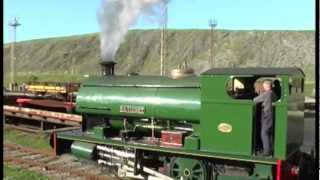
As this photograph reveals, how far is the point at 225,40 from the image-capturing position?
11112 centimetres

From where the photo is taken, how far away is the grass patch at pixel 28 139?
17.6 meters

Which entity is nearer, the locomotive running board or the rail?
the locomotive running board

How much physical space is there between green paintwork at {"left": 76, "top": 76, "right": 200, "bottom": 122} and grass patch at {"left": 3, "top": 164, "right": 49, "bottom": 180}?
1886mm

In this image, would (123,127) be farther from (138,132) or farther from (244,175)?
(244,175)

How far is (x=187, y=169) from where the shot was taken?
10805 millimetres

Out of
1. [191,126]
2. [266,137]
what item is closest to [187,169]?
[191,126]

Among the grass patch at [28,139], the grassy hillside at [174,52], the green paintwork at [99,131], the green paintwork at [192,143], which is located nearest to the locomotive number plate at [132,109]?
the green paintwork at [99,131]

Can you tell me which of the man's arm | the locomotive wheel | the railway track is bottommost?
the railway track

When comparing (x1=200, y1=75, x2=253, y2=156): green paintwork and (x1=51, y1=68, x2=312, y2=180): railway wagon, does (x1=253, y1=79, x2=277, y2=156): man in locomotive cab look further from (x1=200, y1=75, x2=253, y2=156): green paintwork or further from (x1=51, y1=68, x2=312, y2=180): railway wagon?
(x1=200, y1=75, x2=253, y2=156): green paintwork

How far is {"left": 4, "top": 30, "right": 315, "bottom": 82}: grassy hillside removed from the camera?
3853 inches

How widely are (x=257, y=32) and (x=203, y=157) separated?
104 meters

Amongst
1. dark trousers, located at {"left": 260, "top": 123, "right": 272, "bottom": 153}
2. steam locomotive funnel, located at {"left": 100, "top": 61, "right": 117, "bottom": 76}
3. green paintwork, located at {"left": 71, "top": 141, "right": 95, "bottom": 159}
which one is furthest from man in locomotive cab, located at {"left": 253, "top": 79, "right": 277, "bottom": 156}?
steam locomotive funnel, located at {"left": 100, "top": 61, "right": 117, "bottom": 76}

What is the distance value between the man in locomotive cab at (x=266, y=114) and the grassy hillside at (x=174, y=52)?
269 feet

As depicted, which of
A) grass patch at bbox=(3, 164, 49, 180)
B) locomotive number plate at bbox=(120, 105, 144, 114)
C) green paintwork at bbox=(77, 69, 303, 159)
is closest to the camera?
green paintwork at bbox=(77, 69, 303, 159)
